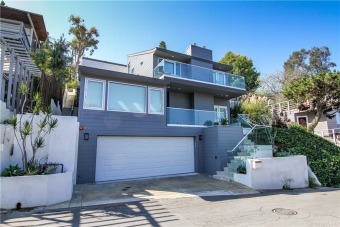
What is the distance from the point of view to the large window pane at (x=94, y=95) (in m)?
10.1

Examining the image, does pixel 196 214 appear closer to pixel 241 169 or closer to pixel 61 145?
pixel 241 169

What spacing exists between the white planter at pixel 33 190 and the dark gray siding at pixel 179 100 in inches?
402

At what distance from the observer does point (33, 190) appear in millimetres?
6105

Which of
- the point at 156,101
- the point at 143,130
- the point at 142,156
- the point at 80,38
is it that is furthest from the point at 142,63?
the point at 80,38

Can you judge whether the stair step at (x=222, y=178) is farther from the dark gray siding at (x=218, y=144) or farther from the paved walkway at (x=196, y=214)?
the paved walkway at (x=196, y=214)

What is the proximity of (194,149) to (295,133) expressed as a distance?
24.6 feet

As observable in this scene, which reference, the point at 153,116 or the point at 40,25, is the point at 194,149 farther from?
the point at 40,25

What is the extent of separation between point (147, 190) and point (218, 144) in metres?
5.17

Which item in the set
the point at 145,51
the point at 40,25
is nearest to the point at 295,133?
the point at 145,51

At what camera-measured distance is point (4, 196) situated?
577 cm

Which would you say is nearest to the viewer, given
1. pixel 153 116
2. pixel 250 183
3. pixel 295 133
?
pixel 250 183

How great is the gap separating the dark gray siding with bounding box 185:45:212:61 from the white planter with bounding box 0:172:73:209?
47.7ft

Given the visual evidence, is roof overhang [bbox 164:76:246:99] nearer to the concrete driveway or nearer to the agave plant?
the concrete driveway

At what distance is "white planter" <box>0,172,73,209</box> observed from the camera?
5805mm
